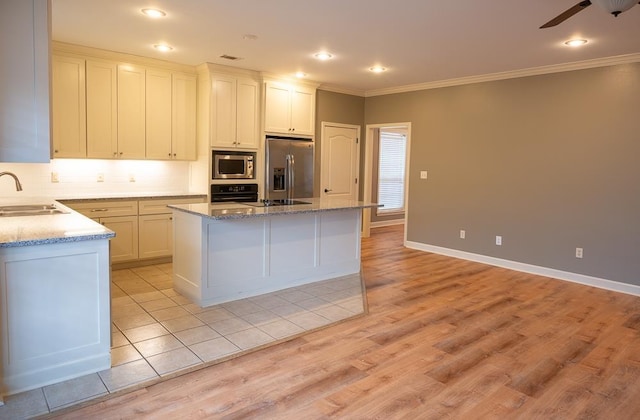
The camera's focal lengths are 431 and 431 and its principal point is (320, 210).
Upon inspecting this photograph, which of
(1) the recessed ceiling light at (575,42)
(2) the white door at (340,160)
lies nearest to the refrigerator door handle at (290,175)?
(2) the white door at (340,160)

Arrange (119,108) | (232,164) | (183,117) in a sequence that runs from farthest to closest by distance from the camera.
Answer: (232,164), (183,117), (119,108)

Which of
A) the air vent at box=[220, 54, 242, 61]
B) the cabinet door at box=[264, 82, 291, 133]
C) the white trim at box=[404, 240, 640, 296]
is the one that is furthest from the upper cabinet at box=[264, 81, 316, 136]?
the white trim at box=[404, 240, 640, 296]

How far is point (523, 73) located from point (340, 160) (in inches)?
119

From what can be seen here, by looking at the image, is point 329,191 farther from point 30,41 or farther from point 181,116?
point 30,41

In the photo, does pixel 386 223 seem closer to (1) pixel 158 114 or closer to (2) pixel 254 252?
(1) pixel 158 114

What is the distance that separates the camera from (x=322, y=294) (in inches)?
170

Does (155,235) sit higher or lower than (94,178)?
lower

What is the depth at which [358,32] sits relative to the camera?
401 centimetres

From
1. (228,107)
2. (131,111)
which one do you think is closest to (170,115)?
(131,111)

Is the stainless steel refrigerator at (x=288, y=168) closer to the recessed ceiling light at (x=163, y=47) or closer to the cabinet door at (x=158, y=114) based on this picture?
the cabinet door at (x=158, y=114)

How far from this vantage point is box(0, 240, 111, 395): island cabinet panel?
236 centimetres

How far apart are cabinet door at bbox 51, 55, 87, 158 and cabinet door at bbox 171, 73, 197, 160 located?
1053mm

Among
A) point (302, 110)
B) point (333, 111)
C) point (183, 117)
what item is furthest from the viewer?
point (333, 111)

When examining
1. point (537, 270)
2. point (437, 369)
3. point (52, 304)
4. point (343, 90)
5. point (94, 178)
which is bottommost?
point (437, 369)
